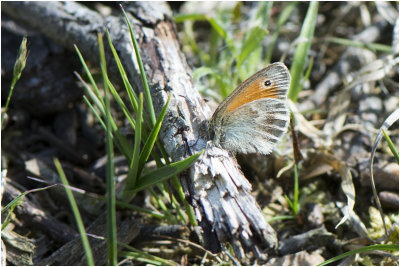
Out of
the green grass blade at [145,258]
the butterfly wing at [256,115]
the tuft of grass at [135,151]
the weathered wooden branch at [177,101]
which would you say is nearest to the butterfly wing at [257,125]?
the butterfly wing at [256,115]

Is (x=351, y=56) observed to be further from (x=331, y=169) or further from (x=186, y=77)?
(x=186, y=77)

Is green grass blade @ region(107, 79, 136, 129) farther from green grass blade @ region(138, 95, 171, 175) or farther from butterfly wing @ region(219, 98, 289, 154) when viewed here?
butterfly wing @ region(219, 98, 289, 154)

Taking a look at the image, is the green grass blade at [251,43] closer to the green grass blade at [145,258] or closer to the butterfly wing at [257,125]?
the butterfly wing at [257,125]

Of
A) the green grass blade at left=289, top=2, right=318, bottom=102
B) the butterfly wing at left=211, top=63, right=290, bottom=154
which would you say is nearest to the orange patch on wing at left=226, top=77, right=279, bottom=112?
the butterfly wing at left=211, top=63, right=290, bottom=154

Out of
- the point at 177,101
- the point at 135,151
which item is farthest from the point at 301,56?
the point at 135,151

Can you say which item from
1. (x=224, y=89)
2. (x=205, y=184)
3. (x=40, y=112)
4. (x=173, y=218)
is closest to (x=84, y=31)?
(x=40, y=112)

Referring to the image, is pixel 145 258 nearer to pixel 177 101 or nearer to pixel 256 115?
pixel 177 101
